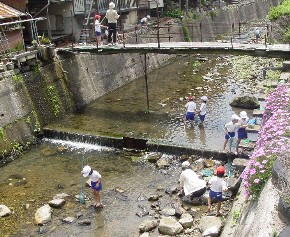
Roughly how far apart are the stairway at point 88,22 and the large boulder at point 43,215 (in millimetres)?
17646

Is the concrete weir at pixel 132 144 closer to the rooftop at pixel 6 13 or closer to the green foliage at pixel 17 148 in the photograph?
the green foliage at pixel 17 148

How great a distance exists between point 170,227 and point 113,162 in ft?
19.1

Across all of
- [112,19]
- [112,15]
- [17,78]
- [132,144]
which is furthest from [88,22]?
[132,144]

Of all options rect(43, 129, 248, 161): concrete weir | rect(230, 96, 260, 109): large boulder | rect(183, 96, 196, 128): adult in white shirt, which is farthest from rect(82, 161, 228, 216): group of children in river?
rect(230, 96, 260, 109): large boulder

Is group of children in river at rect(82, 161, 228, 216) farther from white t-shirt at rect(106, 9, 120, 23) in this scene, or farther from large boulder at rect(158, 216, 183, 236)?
white t-shirt at rect(106, 9, 120, 23)

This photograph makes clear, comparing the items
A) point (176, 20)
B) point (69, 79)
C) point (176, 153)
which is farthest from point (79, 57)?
point (176, 20)

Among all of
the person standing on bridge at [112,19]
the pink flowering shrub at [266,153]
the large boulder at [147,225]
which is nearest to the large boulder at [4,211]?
the large boulder at [147,225]

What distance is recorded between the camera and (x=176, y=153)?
17.9 meters

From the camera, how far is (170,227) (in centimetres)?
1238

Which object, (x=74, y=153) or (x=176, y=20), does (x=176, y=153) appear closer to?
(x=74, y=153)

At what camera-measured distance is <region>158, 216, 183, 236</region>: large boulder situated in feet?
40.5

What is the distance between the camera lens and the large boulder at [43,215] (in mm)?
13428

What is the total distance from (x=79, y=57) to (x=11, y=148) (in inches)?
370

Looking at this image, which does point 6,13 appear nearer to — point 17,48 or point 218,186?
point 17,48
